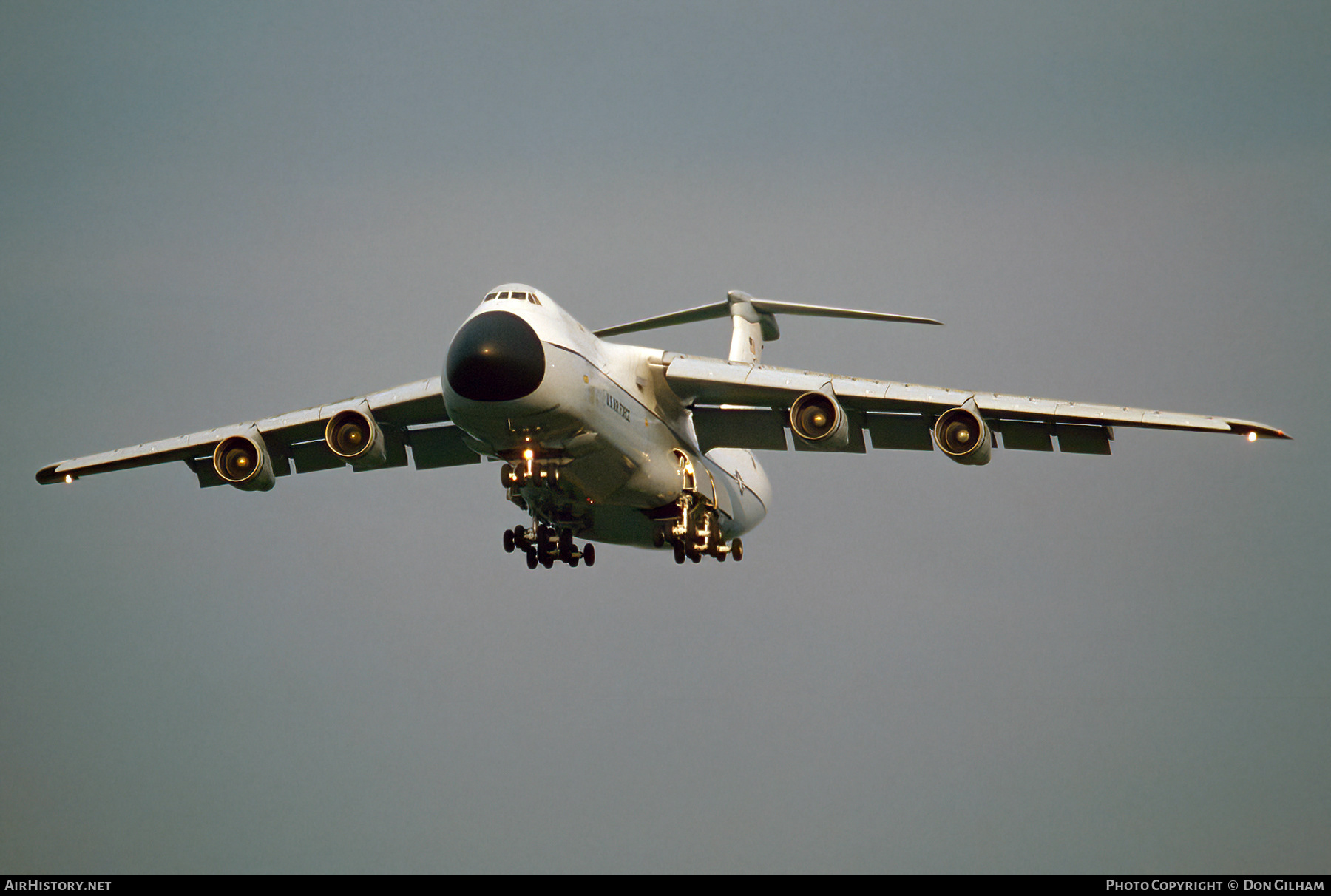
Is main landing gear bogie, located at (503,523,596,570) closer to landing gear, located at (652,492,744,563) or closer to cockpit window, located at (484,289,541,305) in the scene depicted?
landing gear, located at (652,492,744,563)

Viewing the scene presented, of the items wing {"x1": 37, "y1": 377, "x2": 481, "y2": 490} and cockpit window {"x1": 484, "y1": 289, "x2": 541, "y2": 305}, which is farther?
wing {"x1": 37, "y1": 377, "x2": 481, "y2": 490}

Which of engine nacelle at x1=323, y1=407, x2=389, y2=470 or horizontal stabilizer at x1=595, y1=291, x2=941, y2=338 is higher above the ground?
horizontal stabilizer at x1=595, y1=291, x2=941, y2=338

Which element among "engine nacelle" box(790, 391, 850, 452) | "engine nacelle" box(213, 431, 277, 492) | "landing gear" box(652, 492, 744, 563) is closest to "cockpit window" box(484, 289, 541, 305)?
"engine nacelle" box(790, 391, 850, 452)

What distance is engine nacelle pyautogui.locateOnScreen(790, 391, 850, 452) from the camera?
61.9 ft

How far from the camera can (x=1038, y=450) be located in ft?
67.7

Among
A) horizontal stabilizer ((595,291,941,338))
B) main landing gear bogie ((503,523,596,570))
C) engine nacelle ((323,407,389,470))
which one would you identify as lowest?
main landing gear bogie ((503,523,596,570))

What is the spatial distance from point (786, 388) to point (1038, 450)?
393cm

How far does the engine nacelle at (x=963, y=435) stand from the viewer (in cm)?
1869

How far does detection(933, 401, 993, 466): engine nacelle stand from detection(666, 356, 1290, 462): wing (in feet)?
0.65

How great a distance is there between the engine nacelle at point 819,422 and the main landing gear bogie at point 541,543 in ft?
13.0

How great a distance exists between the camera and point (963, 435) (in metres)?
18.8
